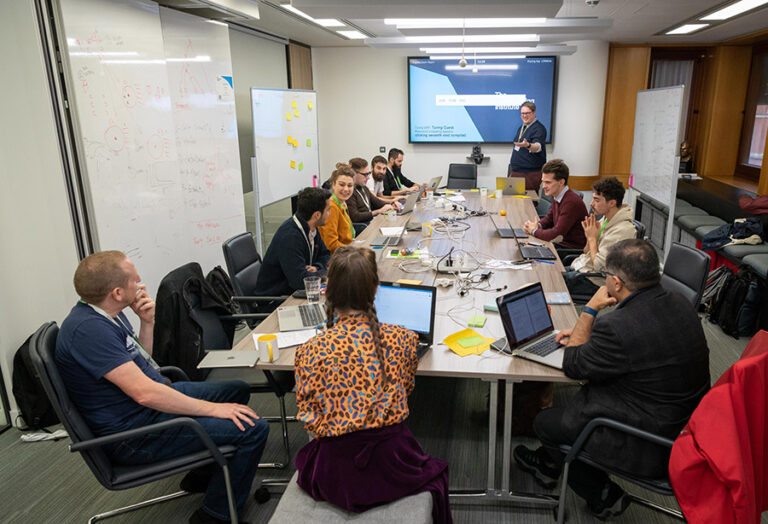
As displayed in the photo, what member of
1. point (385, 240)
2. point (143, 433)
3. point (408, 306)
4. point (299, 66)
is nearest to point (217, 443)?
point (143, 433)

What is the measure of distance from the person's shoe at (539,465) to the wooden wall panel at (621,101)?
24.0 ft

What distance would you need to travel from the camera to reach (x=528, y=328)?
2.44 m

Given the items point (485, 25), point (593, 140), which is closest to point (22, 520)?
point (485, 25)

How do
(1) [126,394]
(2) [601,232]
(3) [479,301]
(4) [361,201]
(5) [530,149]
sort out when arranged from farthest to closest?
1. (5) [530,149]
2. (4) [361,201]
3. (2) [601,232]
4. (3) [479,301]
5. (1) [126,394]

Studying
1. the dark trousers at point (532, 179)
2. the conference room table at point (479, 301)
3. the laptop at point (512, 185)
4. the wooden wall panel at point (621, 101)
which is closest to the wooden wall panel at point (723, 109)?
the wooden wall panel at point (621, 101)

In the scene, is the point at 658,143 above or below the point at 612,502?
above

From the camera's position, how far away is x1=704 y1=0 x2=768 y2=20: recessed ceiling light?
17.1 feet

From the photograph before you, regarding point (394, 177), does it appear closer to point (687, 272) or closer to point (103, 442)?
point (687, 272)

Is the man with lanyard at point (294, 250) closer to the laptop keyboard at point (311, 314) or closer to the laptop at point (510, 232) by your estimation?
the laptop keyboard at point (311, 314)

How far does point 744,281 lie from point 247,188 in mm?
5396

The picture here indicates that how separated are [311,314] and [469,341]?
846 millimetres

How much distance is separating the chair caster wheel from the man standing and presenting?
8.01 feet

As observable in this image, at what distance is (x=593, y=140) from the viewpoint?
8.57 meters

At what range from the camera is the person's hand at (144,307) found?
2428mm
